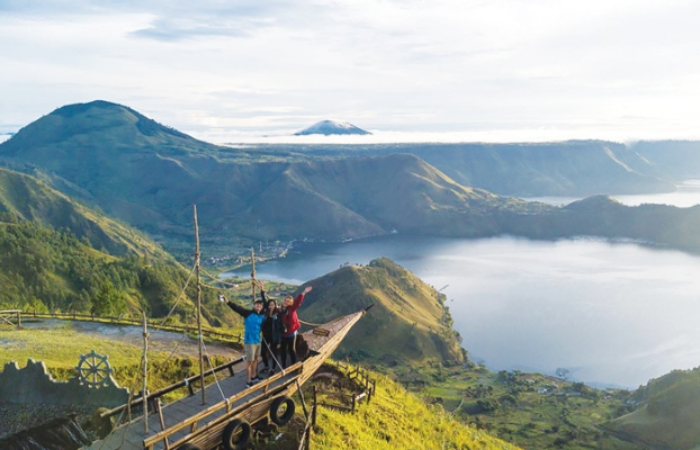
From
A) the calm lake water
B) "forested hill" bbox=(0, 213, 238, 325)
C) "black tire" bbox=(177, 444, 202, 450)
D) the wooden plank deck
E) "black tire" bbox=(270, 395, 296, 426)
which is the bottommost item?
the calm lake water

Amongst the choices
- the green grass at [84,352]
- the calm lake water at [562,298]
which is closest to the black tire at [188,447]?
the green grass at [84,352]

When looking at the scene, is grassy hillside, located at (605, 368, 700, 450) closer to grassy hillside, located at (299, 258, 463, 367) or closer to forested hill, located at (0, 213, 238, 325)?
grassy hillside, located at (299, 258, 463, 367)

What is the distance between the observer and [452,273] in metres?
128

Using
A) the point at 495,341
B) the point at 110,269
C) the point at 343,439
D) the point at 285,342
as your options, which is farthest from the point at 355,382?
the point at 495,341

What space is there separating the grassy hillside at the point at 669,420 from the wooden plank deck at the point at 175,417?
41242 millimetres

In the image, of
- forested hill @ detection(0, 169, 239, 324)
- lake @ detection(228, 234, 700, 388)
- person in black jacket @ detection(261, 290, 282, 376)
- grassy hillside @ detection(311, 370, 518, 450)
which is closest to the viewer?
person in black jacket @ detection(261, 290, 282, 376)

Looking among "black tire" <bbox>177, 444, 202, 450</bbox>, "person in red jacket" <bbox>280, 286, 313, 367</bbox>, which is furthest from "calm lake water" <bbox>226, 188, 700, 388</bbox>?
"black tire" <bbox>177, 444, 202, 450</bbox>

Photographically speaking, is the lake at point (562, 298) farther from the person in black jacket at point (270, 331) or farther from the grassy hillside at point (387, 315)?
the person in black jacket at point (270, 331)

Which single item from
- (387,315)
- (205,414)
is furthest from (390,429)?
(387,315)

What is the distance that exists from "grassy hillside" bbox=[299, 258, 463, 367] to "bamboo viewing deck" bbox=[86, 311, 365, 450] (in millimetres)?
50435

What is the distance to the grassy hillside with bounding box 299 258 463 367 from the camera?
6506 centimetres

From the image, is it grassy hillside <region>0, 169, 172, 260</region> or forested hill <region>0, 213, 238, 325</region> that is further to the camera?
grassy hillside <region>0, 169, 172, 260</region>

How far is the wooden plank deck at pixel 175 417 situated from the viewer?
964 centimetres

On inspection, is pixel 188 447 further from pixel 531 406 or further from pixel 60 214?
pixel 60 214
